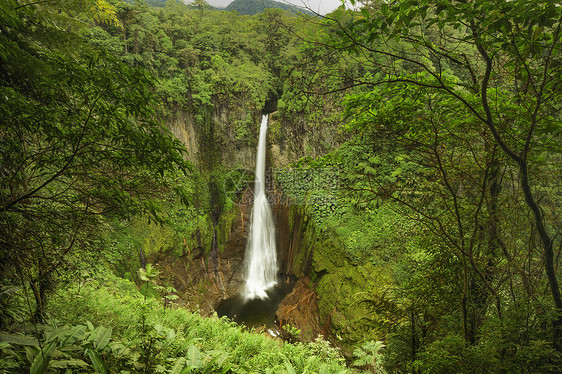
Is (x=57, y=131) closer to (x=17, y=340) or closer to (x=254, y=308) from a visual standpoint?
(x=17, y=340)

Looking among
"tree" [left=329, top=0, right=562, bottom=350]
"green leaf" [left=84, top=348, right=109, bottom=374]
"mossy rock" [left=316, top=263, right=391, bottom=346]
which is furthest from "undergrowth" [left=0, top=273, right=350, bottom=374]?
"mossy rock" [left=316, top=263, right=391, bottom=346]

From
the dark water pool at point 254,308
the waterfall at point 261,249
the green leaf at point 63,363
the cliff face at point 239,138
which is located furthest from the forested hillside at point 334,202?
the cliff face at point 239,138

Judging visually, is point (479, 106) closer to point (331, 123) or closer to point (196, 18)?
point (331, 123)

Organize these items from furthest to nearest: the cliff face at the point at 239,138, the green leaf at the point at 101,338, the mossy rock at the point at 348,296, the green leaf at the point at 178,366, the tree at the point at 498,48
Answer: the cliff face at the point at 239,138, the mossy rock at the point at 348,296, the green leaf at the point at 101,338, the green leaf at the point at 178,366, the tree at the point at 498,48

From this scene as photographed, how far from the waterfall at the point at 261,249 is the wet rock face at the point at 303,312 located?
321 cm

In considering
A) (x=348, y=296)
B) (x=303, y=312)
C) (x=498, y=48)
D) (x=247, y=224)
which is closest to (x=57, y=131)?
(x=498, y=48)

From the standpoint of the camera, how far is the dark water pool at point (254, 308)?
1015 cm

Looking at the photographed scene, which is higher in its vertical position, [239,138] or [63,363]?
[239,138]

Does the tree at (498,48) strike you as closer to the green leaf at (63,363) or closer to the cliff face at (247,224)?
the green leaf at (63,363)

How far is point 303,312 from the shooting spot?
8.57 metres

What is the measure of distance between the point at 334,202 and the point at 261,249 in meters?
5.84

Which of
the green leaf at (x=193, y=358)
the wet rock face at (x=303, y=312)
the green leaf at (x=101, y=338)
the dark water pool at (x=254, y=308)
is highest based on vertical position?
the green leaf at (x=101, y=338)

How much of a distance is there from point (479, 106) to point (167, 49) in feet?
47.3

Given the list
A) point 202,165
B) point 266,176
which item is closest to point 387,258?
point 266,176
